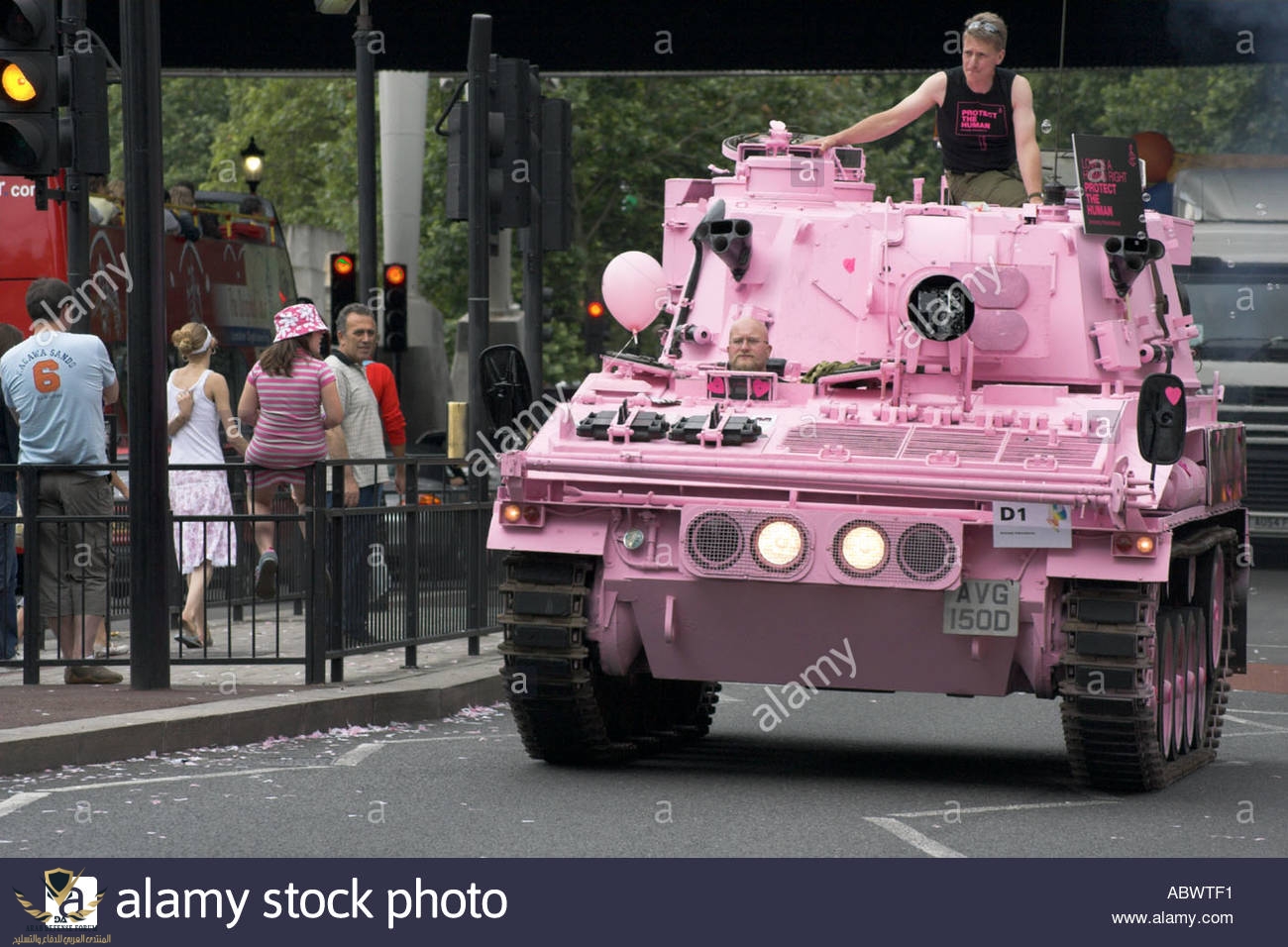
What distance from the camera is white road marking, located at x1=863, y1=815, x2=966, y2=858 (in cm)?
810

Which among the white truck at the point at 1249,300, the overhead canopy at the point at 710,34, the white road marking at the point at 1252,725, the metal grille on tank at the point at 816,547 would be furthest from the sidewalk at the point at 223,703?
the overhead canopy at the point at 710,34

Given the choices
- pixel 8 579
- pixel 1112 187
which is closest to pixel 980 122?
pixel 1112 187

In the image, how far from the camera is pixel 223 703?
11.2m

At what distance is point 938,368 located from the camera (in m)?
10.6

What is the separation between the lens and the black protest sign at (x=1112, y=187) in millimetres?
10531

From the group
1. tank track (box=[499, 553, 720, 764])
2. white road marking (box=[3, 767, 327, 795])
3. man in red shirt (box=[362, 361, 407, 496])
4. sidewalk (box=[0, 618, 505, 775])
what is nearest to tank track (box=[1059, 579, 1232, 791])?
tank track (box=[499, 553, 720, 764])

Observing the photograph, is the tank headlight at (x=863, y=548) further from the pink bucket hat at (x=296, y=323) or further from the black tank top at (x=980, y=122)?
the pink bucket hat at (x=296, y=323)

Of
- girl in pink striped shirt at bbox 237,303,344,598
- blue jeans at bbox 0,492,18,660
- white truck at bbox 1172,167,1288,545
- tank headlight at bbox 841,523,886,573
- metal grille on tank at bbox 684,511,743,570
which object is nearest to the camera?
tank headlight at bbox 841,523,886,573

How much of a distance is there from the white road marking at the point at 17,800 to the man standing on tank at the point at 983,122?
16.4 ft

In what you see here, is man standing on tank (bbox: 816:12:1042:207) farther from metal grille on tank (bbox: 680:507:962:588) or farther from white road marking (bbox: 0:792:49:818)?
white road marking (bbox: 0:792:49:818)

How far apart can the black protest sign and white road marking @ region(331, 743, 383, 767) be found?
380cm

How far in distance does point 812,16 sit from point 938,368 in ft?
47.2

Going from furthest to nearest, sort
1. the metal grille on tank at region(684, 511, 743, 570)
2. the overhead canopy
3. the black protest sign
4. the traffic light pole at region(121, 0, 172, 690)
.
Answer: the overhead canopy, the traffic light pole at region(121, 0, 172, 690), the black protest sign, the metal grille on tank at region(684, 511, 743, 570)

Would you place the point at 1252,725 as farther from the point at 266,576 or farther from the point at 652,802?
the point at 266,576
